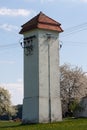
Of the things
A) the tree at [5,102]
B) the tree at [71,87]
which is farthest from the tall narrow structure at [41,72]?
the tree at [5,102]

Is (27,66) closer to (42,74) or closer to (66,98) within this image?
(42,74)

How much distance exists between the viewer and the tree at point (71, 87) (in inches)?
2955

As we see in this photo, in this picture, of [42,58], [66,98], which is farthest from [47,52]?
[66,98]

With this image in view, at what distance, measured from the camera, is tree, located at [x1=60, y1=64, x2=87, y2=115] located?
2955 inches

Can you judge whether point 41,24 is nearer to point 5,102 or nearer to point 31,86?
point 31,86

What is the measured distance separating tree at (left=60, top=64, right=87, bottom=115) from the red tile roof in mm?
36822

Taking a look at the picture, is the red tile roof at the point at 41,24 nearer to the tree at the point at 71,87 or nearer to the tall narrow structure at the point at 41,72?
the tall narrow structure at the point at 41,72

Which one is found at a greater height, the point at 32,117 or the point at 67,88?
the point at 67,88

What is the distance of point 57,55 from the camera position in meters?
37.9

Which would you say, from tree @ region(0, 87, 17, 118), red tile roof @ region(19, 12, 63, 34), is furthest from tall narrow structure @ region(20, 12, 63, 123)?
tree @ region(0, 87, 17, 118)

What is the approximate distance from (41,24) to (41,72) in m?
3.99

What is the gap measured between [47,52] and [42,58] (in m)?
0.76

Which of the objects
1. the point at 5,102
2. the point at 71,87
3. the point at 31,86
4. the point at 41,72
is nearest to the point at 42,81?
the point at 41,72

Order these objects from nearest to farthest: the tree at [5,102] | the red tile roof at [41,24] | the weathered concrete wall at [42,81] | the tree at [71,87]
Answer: the weathered concrete wall at [42,81] → the red tile roof at [41,24] → the tree at [71,87] → the tree at [5,102]
